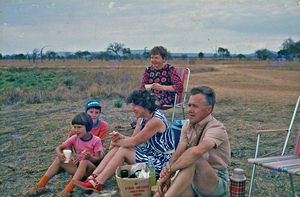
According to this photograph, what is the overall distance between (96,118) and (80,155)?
0.50m

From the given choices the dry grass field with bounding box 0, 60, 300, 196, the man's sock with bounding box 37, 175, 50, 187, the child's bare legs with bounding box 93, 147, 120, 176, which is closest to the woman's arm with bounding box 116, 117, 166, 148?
the child's bare legs with bounding box 93, 147, 120, 176

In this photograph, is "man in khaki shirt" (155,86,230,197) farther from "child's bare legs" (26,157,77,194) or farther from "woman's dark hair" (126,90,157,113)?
"child's bare legs" (26,157,77,194)

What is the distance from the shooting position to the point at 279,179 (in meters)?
3.62

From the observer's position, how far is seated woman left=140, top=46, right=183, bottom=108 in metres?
4.78

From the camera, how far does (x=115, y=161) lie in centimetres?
315

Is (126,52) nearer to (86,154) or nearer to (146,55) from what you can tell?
(146,55)

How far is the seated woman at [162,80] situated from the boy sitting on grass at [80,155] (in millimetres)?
1625

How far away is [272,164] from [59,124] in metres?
4.74

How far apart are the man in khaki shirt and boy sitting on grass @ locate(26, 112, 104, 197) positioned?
0.93 m

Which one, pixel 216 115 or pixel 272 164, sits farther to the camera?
pixel 216 115

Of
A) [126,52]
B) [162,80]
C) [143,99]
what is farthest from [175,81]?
[126,52]

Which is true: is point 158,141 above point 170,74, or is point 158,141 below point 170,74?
below

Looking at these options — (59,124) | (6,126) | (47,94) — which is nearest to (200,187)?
(59,124)

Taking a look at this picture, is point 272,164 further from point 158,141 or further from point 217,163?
point 158,141
